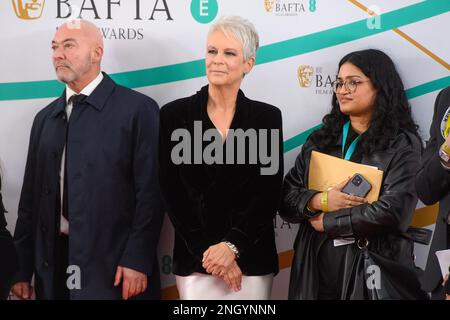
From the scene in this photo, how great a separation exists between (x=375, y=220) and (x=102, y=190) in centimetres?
138

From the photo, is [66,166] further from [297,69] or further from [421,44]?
[421,44]

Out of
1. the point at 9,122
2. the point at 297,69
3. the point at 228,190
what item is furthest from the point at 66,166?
the point at 297,69

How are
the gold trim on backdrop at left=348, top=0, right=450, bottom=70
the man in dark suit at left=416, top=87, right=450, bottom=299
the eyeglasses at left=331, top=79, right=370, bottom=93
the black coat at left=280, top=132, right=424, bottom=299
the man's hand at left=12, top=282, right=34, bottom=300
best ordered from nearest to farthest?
the man in dark suit at left=416, top=87, right=450, bottom=299 < the black coat at left=280, top=132, right=424, bottom=299 < the eyeglasses at left=331, top=79, right=370, bottom=93 < the man's hand at left=12, top=282, right=34, bottom=300 < the gold trim on backdrop at left=348, top=0, right=450, bottom=70

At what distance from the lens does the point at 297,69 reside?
11.6ft

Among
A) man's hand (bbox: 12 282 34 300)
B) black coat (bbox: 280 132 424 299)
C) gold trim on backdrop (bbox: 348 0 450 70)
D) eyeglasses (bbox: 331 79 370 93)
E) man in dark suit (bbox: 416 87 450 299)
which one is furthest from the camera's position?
gold trim on backdrop (bbox: 348 0 450 70)

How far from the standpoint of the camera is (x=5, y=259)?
10.8 ft

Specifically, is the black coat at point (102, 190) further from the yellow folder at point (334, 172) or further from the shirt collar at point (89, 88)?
the yellow folder at point (334, 172)

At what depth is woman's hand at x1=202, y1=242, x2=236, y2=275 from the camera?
3.11m

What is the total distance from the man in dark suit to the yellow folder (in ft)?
1.57

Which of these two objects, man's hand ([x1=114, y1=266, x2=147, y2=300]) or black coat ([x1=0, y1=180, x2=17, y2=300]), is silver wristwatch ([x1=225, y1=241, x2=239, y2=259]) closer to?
man's hand ([x1=114, y1=266, x2=147, y2=300])

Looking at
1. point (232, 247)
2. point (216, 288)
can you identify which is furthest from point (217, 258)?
point (216, 288)

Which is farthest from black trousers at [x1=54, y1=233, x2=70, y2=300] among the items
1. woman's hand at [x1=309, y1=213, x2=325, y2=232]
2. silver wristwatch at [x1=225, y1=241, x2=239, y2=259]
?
woman's hand at [x1=309, y1=213, x2=325, y2=232]

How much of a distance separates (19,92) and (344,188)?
71.9 inches

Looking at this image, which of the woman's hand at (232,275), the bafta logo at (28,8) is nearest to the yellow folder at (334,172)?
the woman's hand at (232,275)
